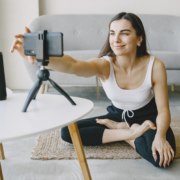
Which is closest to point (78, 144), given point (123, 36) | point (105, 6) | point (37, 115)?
point (37, 115)

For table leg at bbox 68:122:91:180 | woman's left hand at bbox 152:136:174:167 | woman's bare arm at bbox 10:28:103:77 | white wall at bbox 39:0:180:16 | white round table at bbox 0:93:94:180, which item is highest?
white wall at bbox 39:0:180:16

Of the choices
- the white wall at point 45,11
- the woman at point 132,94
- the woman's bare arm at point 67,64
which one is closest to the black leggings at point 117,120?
the woman at point 132,94

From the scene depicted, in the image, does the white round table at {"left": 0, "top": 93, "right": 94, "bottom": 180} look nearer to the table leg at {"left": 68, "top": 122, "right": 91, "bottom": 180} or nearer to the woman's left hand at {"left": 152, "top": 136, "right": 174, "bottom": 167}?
the table leg at {"left": 68, "top": 122, "right": 91, "bottom": 180}

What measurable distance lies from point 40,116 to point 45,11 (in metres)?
2.61

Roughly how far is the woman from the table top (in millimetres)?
193

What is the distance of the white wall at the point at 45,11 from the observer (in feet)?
9.16

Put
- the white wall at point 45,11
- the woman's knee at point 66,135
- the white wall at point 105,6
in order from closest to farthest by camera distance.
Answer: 1. the woman's knee at point 66,135
2. the white wall at point 45,11
3. the white wall at point 105,6

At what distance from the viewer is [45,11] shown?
2934mm

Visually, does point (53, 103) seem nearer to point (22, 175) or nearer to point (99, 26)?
point (22, 175)

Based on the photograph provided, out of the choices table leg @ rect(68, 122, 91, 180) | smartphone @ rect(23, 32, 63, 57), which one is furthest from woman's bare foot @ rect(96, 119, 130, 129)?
smartphone @ rect(23, 32, 63, 57)

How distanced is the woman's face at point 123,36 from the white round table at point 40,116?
1.14 ft

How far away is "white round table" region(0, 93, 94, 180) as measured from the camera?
0.52 metres

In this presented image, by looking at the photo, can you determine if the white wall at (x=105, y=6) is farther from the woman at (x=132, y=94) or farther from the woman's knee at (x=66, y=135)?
the woman's knee at (x=66, y=135)

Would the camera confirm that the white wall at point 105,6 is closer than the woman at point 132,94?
No
